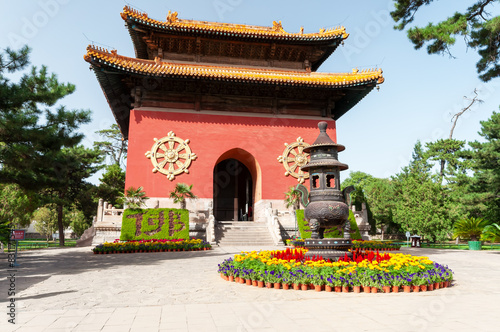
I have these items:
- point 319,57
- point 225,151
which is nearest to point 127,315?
point 225,151

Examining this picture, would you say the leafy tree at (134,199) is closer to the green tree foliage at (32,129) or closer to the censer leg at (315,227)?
the green tree foliage at (32,129)

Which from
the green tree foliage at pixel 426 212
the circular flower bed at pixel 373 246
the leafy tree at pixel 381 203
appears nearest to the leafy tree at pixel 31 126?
the circular flower bed at pixel 373 246

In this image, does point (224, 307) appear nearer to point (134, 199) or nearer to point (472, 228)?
point (134, 199)

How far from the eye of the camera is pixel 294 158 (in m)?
17.4

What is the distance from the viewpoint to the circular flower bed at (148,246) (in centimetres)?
1153

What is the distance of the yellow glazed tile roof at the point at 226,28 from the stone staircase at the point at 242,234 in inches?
396

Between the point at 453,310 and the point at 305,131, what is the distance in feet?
46.9

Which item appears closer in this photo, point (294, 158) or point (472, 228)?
point (472, 228)

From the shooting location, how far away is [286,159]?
17.4 metres

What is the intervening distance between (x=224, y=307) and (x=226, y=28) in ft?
56.6

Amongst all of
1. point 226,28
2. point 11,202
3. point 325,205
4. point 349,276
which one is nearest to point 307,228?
point 325,205

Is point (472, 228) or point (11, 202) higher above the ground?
point (11, 202)

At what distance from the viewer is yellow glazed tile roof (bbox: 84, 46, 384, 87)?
14.9 m

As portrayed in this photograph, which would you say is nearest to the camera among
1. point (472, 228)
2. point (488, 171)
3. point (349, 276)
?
point (349, 276)
